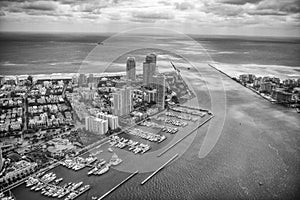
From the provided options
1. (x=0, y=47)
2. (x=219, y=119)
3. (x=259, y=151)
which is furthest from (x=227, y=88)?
(x=0, y=47)

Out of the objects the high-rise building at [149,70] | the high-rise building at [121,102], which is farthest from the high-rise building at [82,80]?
the high-rise building at [121,102]

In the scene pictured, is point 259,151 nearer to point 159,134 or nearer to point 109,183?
point 159,134

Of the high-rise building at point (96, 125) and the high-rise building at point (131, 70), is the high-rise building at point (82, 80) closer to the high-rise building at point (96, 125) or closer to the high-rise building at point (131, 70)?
the high-rise building at point (131, 70)

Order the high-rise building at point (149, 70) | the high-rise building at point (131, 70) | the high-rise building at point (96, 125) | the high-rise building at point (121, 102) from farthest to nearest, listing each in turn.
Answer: the high-rise building at point (131, 70) < the high-rise building at point (149, 70) < the high-rise building at point (121, 102) < the high-rise building at point (96, 125)

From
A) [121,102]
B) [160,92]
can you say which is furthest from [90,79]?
[121,102]

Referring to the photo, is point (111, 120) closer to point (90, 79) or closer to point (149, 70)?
point (149, 70)

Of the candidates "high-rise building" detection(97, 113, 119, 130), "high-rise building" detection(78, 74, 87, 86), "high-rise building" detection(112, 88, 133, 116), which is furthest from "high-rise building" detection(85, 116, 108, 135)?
"high-rise building" detection(78, 74, 87, 86)
